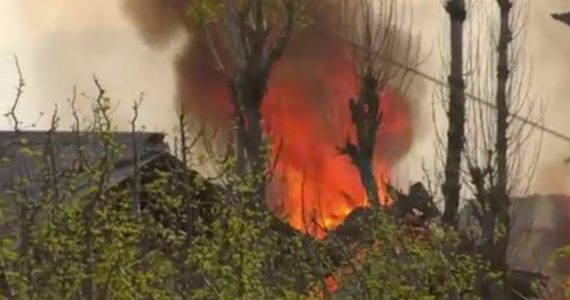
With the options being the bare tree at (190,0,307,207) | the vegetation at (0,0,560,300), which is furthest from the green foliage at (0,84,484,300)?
the bare tree at (190,0,307,207)

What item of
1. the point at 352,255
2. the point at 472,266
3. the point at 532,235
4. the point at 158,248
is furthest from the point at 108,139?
the point at 532,235

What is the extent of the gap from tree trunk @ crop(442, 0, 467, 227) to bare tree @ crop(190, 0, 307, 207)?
4.04m

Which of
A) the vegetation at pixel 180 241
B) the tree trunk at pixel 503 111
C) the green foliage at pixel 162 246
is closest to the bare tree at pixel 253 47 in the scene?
the vegetation at pixel 180 241

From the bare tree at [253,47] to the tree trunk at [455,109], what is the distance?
4.04 meters

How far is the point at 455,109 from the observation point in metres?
26.3

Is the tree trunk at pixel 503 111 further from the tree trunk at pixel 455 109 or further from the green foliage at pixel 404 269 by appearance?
the green foliage at pixel 404 269

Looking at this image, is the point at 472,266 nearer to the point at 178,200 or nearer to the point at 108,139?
the point at 178,200

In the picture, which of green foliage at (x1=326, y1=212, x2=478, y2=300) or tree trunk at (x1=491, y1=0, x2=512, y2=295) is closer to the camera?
green foliage at (x1=326, y1=212, x2=478, y2=300)

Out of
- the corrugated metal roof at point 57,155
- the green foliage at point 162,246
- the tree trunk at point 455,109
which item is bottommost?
the green foliage at point 162,246

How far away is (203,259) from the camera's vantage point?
1198 cm

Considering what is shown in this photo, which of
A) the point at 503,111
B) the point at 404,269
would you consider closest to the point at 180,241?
the point at 404,269

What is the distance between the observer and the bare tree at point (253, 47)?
75.2 ft

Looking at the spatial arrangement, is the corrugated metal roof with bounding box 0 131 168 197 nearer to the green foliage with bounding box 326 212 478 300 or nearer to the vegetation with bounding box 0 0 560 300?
the vegetation with bounding box 0 0 560 300

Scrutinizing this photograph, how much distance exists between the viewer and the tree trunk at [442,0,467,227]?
26.3 m
